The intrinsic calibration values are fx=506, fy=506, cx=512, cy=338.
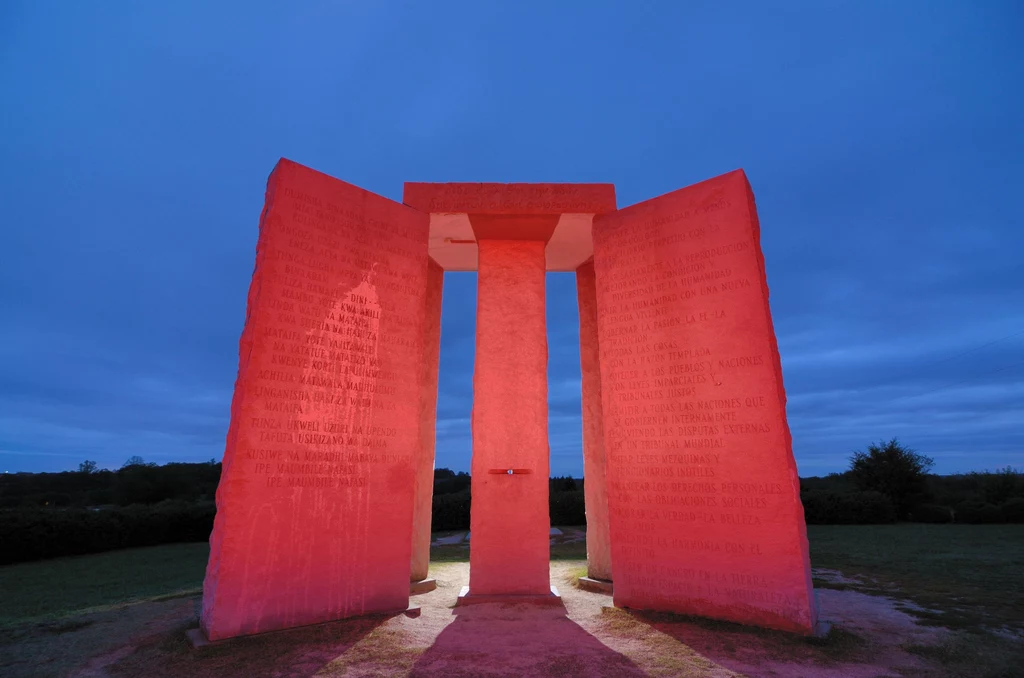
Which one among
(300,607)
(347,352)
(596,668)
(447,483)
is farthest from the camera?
(447,483)

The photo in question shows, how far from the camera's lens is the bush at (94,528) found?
10.6 m

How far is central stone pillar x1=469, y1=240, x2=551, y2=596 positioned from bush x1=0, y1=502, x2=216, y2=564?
7807mm

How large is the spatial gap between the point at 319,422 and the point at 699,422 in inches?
178

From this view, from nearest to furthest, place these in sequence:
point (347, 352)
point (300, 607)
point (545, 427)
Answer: point (300, 607) → point (347, 352) → point (545, 427)

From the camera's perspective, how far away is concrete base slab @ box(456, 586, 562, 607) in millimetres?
6691

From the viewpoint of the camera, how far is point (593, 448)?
8.69m

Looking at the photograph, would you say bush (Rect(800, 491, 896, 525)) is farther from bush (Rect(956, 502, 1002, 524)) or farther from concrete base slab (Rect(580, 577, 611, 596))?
concrete base slab (Rect(580, 577, 611, 596))

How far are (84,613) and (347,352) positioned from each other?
423cm

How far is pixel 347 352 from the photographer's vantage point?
6.31 metres

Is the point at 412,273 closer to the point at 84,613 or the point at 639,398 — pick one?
the point at 639,398

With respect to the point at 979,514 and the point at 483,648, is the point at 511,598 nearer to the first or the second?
the point at 483,648

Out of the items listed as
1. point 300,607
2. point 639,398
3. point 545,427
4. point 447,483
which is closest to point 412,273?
point 545,427

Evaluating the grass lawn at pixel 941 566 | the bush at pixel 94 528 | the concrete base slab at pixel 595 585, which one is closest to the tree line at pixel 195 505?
the bush at pixel 94 528

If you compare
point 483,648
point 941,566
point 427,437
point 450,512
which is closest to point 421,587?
point 427,437
